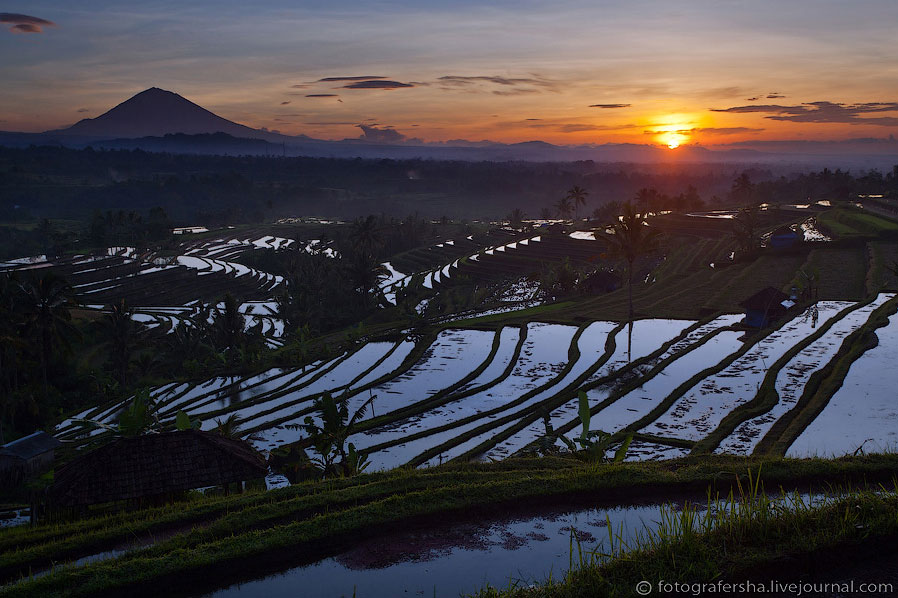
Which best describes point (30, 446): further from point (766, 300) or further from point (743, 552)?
point (766, 300)

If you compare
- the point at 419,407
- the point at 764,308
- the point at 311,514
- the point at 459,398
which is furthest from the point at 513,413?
the point at 764,308

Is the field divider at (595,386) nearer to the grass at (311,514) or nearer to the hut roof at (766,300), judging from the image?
the hut roof at (766,300)

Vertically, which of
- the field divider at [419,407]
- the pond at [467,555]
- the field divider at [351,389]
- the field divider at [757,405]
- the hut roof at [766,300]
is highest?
the pond at [467,555]

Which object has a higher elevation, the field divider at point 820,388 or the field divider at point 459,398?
the field divider at point 820,388

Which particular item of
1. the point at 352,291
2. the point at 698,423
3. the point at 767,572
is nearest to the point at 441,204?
the point at 352,291

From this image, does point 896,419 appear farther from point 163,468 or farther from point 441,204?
point 441,204

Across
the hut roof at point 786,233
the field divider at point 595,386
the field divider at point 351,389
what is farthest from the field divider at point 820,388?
the hut roof at point 786,233
